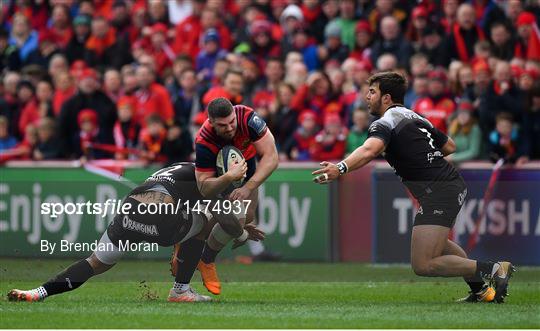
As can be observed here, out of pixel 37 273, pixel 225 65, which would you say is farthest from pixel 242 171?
pixel 225 65

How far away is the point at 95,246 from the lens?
1285 cm

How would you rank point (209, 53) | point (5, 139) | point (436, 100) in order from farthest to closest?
point (209, 53), point (5, 139), point (436, 100)

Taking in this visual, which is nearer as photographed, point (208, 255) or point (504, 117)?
point (208, 255)

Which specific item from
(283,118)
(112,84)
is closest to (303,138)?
(283,118)

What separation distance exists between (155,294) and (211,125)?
1824 millimetres

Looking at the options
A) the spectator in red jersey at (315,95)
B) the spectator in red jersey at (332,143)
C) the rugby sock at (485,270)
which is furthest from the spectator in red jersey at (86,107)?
the rugby sock at (485,270)

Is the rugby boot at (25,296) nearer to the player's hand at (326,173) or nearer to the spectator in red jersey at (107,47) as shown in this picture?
the player's hand at (326,173)

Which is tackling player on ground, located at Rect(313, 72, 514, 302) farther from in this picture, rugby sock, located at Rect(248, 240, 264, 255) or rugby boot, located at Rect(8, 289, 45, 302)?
rugby sock, located at Rect(248, 240, 264, 255)

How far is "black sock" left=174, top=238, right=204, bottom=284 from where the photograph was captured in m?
12.0

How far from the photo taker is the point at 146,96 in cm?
1934

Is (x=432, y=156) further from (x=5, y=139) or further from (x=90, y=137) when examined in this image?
(x=5, y=139)

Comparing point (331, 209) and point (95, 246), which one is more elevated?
point (331, 209)

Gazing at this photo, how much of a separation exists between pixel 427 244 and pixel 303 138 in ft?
21.1

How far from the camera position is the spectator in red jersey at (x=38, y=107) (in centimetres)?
2044
